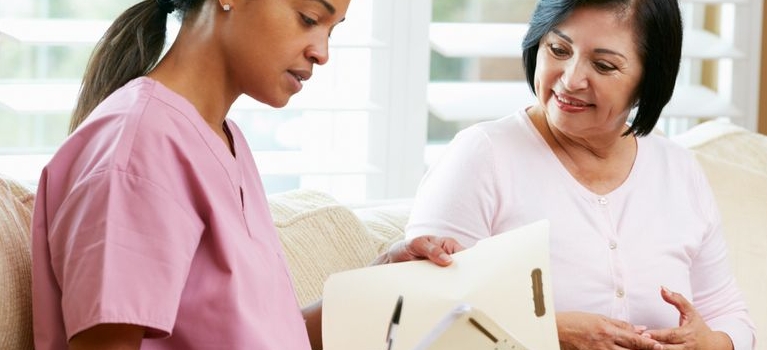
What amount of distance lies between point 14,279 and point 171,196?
299 millimetres

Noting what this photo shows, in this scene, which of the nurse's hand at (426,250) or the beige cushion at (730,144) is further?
the beige cushion at (730,144)

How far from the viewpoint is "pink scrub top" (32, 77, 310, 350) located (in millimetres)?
1159

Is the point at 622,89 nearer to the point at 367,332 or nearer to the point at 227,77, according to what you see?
the point at 367,332

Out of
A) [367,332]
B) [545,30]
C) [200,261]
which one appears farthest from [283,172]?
[200,261]

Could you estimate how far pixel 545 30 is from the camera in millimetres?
1987

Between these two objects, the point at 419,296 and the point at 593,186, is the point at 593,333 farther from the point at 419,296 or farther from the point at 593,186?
the point at 419,296

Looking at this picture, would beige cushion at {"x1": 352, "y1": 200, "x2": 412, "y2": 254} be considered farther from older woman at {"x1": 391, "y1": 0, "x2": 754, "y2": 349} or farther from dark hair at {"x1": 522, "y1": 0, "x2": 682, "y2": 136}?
dark hair at {"x1": 522, "y1": 0, "x2": 682, "y2": 136}

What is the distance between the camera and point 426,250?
1.56 meters

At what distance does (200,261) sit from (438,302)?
35 cm

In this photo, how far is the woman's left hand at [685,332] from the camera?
1.95 metres

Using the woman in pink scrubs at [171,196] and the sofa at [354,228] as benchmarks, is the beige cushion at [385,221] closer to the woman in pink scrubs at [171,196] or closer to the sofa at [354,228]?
the sofa at [354,228]

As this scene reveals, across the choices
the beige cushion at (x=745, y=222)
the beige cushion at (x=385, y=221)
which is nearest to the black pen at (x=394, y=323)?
the beige cushion at (x=385, y=221)

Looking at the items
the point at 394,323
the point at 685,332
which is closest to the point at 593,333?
the point at 685,332

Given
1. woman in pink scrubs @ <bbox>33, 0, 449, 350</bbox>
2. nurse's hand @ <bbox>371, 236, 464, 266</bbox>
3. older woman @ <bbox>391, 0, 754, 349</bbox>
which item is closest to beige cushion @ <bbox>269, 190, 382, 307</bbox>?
older woman @ <bbox>391, 0, 754, 349</bbox>
